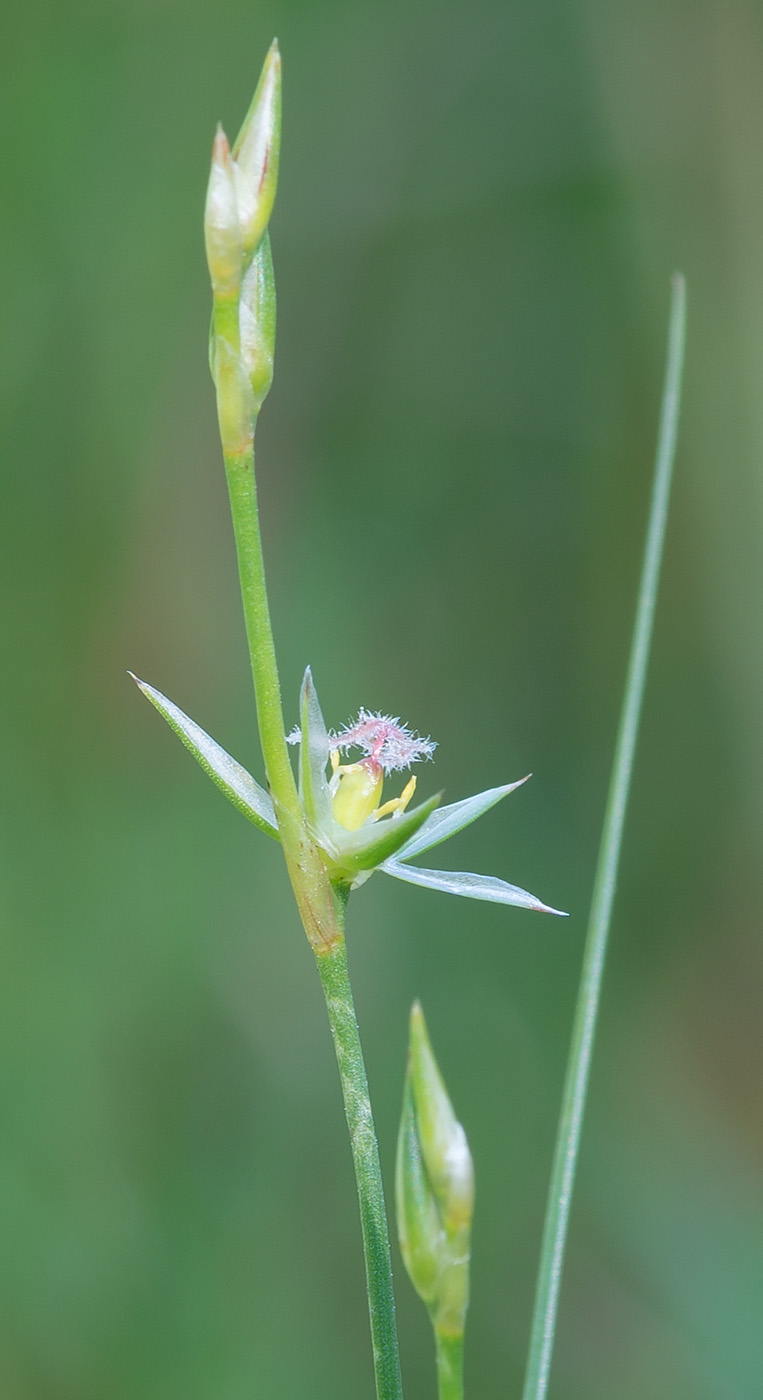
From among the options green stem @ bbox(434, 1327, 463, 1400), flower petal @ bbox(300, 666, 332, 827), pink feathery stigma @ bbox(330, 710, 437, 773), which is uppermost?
pink feathery stigma @ bbox(330, 710, 437, 773)

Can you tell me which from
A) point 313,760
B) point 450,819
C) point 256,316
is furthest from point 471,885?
point 256,316

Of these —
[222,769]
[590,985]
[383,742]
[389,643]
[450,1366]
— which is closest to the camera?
[450,1366]

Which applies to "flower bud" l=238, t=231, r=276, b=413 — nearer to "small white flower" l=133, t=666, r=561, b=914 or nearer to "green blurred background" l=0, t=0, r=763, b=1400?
"small white flower" l=133, t=666, r=561, b=914

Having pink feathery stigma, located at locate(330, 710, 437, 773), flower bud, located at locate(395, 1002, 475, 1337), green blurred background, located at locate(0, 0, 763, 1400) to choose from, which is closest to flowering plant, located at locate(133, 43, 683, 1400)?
flower bud, located at locate(395, 1002, 475, 1337)

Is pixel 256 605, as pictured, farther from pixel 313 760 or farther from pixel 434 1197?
pixel 434 1197

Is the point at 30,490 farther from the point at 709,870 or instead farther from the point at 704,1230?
the point at 704,1230

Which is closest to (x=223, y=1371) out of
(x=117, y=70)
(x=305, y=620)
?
(x=305, y=620)
